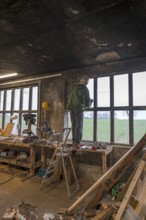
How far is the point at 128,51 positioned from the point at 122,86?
829mm

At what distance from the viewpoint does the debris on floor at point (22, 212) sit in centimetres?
219

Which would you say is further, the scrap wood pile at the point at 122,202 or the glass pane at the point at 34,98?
the glass pane at the point at 34,98

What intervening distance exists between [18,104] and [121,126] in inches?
139

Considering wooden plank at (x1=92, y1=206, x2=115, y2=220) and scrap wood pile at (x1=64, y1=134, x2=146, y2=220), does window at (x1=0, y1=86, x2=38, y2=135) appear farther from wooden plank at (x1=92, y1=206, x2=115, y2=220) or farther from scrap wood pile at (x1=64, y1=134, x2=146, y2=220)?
wooden plank at (x1=92, y1=206, x2=115, y2=220)

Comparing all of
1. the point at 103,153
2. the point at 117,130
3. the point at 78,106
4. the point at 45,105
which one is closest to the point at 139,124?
the point at 117,130

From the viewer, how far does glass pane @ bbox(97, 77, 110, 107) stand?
12.4ft

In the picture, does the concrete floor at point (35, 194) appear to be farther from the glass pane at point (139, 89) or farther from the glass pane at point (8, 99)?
the glass pane at point (8, 99)

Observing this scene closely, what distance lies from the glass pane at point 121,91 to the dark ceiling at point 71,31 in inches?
17.7

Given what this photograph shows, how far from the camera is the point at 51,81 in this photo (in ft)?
14.6

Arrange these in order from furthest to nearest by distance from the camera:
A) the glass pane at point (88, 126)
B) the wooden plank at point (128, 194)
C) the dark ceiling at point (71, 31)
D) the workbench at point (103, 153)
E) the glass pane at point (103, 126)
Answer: the glass pane at point (88, 126) < the glass pane at point (103, 126) < the workbench at point (103, 153) < the dark ceiling at point (71, 31) < the wooden plank at point (128, 194)

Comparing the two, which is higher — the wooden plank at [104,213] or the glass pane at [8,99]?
the glass pane at [8,99]

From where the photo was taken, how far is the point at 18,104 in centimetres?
532

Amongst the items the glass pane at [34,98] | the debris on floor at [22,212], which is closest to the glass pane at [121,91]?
the glass pane at [34,98]

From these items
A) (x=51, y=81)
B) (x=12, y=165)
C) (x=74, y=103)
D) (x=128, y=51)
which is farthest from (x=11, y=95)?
(x=128, y=51)
